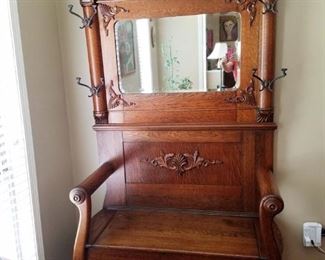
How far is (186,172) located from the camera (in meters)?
1.60

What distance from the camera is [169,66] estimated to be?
1543mm

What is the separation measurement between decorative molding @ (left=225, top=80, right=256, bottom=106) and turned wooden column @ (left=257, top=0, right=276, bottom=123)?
3cm


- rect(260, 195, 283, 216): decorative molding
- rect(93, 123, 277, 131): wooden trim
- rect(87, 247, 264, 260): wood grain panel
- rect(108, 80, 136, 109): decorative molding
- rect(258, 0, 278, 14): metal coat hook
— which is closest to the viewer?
rect(260, 195, 283, 216): decorative molding

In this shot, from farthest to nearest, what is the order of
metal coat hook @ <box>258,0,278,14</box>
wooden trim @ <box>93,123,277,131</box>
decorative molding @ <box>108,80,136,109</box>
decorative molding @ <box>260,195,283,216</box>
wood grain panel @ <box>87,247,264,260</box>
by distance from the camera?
decorative molding @ <box>108,80,136,109</box> < wooden trim @ <box>93,123,277,131</box> < metal coat hook @ <box>258,0,278,14</box> < wood grain panel @ <box>87,247,264,260</box> < decorative molding @ <box>260,195,283,216</box>

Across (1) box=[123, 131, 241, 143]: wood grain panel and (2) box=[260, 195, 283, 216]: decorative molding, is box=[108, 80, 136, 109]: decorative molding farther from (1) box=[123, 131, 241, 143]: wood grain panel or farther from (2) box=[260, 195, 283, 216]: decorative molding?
(2) box=[260, 195, 283, 216]: decorative molding

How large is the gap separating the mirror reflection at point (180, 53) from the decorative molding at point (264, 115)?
16 centimetres

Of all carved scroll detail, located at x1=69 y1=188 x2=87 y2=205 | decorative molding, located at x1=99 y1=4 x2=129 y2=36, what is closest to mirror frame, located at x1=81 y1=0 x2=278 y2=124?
decorative molding, located at x1=99 y1=4 x2=129 y2=36

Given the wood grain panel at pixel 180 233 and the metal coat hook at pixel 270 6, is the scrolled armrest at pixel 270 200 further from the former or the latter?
the metal coat hook at pixel 270 6

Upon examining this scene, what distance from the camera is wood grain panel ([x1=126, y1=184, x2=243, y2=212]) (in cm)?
158

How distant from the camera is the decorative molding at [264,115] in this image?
1.49 m

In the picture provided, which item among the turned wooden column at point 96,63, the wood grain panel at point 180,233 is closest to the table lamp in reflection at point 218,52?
the turned wooden column at point 96,63

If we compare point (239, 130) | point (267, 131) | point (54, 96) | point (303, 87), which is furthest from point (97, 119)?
point (303, 87)

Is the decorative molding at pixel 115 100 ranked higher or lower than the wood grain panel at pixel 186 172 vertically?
higher

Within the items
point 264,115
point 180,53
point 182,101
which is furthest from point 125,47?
point 264,115
